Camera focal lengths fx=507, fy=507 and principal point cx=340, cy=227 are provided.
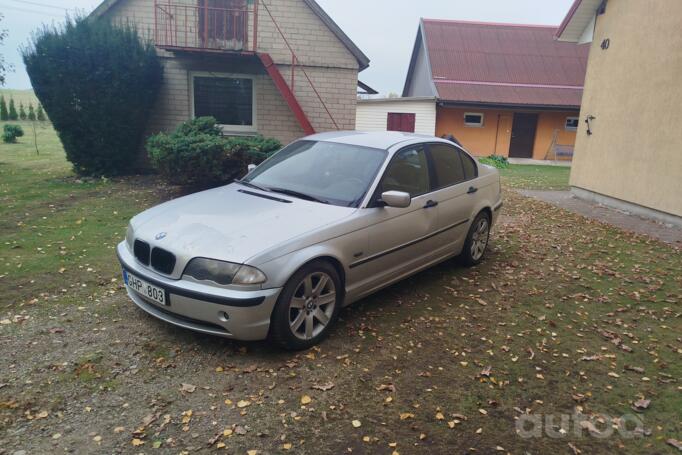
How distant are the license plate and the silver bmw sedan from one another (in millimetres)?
11

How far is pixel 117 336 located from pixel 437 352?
2.62m

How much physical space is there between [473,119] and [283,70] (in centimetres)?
1378

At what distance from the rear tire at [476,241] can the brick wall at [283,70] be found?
7456 mm

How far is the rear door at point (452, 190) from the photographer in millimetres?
5426

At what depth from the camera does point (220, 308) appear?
358 cm

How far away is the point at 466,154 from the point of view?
6.14 m

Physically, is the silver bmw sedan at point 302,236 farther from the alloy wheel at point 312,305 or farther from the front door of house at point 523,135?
the front door of house at point 523,135

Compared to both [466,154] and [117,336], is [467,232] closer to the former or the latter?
[466,154]

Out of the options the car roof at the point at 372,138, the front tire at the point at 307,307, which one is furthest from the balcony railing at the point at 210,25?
the front tire at the point at 307,307

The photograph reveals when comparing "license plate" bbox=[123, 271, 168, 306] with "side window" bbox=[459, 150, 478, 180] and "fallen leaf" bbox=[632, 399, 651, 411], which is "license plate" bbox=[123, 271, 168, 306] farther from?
"side window" bbox=[459, 150, 478, 180]

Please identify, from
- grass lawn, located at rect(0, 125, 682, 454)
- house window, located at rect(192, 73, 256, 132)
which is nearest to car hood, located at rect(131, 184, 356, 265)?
grass lawn, located at rect(0, 125, 682, 454)

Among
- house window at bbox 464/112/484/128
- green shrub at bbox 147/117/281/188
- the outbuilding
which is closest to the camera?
green shrub at bbox 147/117/281/188

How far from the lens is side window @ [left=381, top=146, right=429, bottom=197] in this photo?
484 cm

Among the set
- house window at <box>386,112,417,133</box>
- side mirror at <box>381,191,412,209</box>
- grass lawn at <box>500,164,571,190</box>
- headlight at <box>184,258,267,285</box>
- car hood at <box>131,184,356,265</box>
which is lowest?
grass lawn at <box>500,164,571,190</box>
